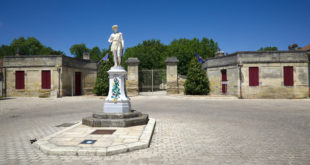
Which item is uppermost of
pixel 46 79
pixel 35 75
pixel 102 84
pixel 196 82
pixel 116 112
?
pixel 35 75

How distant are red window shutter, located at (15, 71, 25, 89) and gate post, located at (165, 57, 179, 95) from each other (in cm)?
1357

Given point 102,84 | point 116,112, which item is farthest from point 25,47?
point 116,112

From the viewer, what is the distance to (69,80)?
19.6 meters

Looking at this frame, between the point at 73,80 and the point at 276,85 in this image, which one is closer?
the point at 276,85

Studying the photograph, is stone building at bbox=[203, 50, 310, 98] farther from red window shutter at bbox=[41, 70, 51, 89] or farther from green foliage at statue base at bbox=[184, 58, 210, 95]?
red window shutter at bbox=[41, 70, 51, 89]

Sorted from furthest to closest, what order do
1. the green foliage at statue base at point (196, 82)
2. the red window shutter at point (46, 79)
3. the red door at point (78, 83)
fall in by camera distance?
the red door at point (78, 83)
the green foliage at statue base at point (196, 82)
the red window shutter at point (46, 79)

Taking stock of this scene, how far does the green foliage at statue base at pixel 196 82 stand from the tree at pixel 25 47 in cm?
4177

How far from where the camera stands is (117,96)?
6695mm

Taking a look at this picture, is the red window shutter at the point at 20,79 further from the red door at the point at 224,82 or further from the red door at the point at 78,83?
the red door at the point at 224,82

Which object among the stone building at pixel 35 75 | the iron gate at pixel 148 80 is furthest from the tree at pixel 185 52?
the stone building at pixel 35 75

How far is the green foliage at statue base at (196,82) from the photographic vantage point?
61.5ft

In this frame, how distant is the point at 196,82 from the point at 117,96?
13.3m

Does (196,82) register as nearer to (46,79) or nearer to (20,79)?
(46,79)

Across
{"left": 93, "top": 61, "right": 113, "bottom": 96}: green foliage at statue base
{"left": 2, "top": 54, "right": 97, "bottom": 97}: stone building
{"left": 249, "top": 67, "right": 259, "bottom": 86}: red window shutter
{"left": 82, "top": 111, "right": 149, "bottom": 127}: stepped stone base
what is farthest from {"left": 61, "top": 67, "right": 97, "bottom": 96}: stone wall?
{"left": 249, "top": 67, "right": 259, "bottom": 86}: red window shutter
